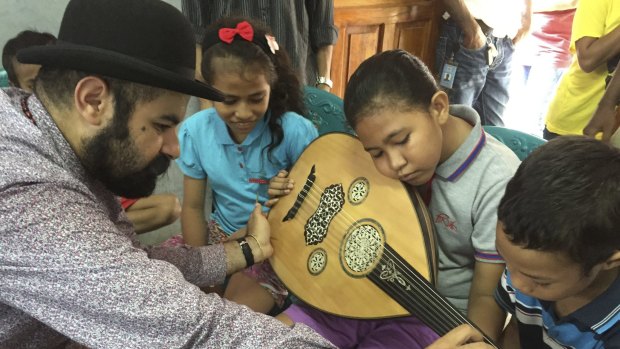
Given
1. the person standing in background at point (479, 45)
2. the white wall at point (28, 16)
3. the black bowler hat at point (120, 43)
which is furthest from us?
the person standing in background at point (479, 45)

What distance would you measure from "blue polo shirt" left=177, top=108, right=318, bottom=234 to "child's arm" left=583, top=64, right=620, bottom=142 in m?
1.05

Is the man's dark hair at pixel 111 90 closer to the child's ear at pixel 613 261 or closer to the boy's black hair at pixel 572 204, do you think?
the boy's black hair at pixel 572 204

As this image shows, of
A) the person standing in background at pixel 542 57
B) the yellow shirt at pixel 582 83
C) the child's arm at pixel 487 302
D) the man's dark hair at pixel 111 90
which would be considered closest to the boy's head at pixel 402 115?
the child's arm at pixel 487 302

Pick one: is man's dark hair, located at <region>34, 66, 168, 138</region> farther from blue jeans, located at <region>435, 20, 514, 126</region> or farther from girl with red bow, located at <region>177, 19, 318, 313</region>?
blue jeans, located at <region>435, 20, 514, 126</region>

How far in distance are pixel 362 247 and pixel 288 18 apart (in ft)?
4.26

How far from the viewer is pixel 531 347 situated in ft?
3.24

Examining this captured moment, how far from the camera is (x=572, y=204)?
28.1 inches

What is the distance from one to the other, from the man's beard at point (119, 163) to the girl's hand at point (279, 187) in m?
0.41

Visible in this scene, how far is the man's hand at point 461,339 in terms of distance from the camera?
0.83 metres

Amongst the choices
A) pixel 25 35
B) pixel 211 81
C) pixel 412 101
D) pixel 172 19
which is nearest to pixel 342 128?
pixel 211 81

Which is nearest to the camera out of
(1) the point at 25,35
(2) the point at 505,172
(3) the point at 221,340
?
(3) the point at 221,340

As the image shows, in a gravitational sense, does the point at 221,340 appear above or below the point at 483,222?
below

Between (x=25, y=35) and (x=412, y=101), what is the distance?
1822 millimetres

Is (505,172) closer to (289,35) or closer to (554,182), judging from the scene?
(554,182)
